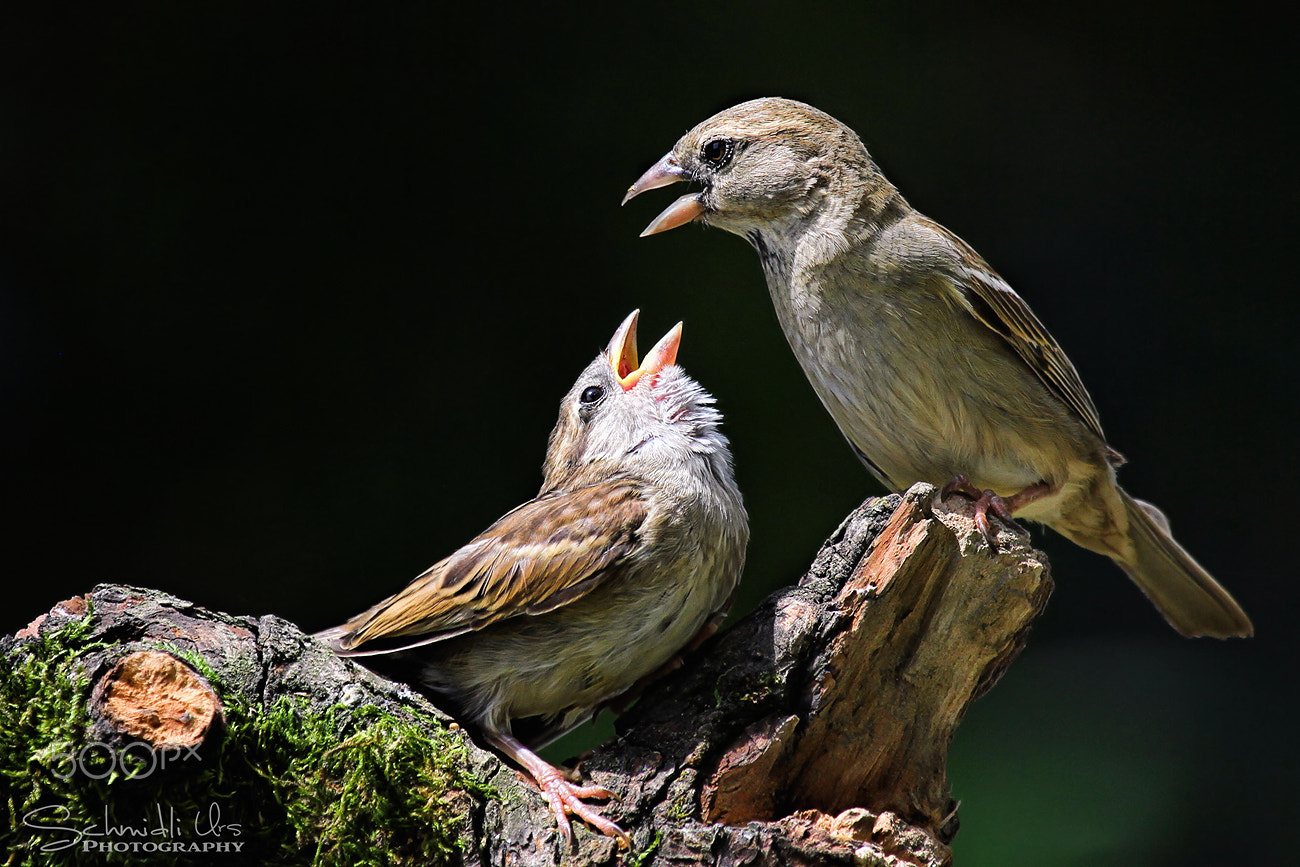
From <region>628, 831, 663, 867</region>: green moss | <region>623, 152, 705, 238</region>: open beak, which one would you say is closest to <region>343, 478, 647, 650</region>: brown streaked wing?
<region>628, 831, 663, 867</region>: green moss

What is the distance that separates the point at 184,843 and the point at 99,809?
0.14 m

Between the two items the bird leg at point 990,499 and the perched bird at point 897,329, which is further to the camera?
the perched bird at point 897,329

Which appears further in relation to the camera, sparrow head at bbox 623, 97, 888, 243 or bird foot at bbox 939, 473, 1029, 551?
sparrow head at bbox 623, 97, 888, 243

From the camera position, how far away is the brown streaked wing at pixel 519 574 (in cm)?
234

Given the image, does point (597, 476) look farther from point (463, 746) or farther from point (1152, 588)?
point (1152, 588)

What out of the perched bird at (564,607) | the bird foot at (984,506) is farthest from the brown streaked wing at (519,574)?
the bird foot at (984,506)

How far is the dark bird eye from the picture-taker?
10.4 feet

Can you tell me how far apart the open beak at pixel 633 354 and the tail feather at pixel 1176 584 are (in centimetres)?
137

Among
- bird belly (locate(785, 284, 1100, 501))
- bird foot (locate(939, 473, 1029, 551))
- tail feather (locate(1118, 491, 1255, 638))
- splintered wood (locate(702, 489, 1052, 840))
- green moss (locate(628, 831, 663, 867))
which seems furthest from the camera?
tail feather (locate(1118, 491, 1255, 638))

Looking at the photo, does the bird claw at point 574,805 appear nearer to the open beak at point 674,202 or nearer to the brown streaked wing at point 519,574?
the brown streaked wing at point 519,574

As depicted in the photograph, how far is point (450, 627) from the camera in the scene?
7.73 ft

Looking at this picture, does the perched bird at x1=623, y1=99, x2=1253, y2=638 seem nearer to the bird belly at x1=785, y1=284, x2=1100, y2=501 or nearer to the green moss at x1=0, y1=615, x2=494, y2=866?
the bird belly at x1=785, y1=284, x2=1100, y2=501

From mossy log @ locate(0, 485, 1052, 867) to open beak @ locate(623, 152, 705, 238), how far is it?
3.86 ft

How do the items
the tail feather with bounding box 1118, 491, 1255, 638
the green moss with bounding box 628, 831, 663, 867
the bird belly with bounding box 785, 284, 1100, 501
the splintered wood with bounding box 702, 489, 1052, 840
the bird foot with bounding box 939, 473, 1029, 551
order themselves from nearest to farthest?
the green moss with bounding box 628, 831, 663, 867 < the splintered wood with bounding box 702, 489, 1052, 840 < the bird foot with bounding box 939, 473, 1029, 551 < the bird belly with bounding box 785, 284, 1100, 501 < the tail feather with bounding box 1118, 491, 1255, 638
